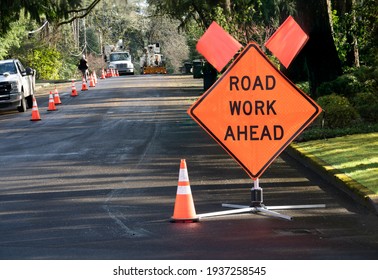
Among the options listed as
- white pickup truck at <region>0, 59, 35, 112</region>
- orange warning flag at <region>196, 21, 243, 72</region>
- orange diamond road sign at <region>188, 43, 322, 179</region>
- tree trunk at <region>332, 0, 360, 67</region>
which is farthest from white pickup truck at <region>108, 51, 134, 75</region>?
orange diamond road sign at <region>188, 43, 322, 179</region>

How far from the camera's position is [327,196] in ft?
46.5

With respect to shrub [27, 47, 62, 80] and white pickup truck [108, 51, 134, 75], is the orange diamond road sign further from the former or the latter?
white pickup truck [108, 51, 134, 75]

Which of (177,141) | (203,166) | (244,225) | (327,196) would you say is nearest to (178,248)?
(244,225)

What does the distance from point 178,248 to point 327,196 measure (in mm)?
4358

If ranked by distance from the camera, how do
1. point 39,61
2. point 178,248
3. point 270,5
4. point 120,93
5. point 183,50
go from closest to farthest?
1. point 178,248
2. point 270,5
3. point 120,93
4. point 39,61
5. point 183,50

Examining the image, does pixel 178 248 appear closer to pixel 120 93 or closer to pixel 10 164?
pixel 10 164

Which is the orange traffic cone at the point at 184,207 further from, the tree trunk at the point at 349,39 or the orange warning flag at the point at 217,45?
the tree trunk at the point at 349,39

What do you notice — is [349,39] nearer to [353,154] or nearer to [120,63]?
[353,154]

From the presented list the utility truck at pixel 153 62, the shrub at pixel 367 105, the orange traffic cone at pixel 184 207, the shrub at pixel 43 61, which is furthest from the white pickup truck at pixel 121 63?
the orange traffic cone at pixel 184 207

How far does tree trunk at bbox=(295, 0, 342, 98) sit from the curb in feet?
26.9

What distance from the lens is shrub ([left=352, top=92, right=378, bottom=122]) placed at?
2288cm

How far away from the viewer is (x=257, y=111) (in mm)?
13023

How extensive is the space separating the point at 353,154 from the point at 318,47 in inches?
428

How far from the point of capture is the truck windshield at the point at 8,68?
1402 inches
